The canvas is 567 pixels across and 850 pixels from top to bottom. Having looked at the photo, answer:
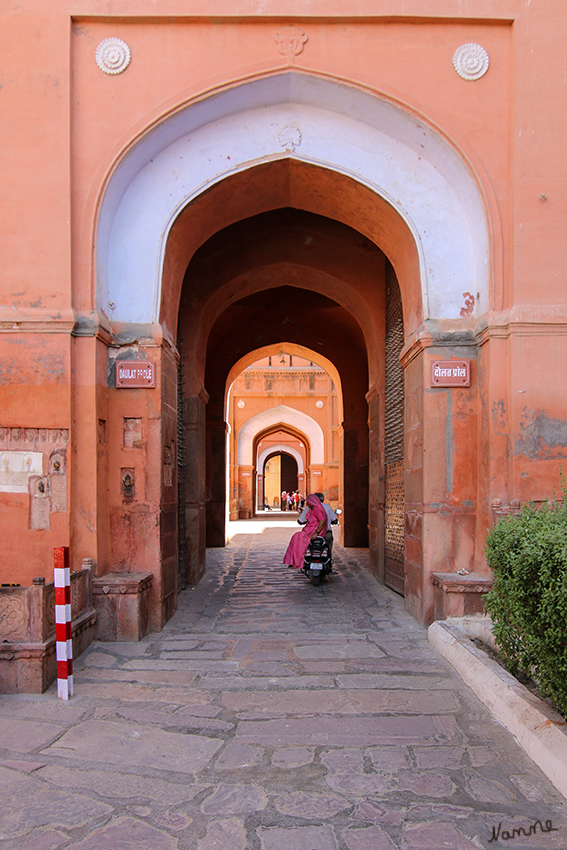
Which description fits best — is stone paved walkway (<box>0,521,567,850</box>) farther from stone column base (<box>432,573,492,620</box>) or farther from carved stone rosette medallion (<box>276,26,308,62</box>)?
carved stone rosette medallion (<box>276,26,308,62</box>)

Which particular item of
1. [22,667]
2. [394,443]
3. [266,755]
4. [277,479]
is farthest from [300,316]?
[277,479]

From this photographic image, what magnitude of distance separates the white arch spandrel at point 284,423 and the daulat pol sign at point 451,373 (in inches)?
721

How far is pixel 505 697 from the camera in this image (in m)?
3.66

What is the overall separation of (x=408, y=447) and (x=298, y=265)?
400cm

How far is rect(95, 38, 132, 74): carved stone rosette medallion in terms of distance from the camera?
5727 mm

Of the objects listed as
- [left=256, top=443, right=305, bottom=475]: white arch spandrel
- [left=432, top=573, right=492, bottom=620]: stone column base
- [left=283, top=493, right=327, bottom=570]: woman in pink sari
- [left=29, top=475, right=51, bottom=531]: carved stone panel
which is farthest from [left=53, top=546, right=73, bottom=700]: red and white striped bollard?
[left=256, top=443, right=305, bottom=475]: white arch spandrel

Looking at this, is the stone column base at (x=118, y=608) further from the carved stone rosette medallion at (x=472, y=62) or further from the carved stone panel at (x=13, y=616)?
the carved stone rosette medallion at (x=472, y=62)

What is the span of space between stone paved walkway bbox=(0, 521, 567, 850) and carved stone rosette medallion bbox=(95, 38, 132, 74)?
519cm

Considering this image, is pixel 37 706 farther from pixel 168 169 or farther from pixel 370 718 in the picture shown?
pixel 168 169

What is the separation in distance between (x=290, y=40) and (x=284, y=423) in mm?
19200

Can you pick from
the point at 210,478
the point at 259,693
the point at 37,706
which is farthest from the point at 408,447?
the point at 210,478

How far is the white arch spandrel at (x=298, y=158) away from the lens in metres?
5.93

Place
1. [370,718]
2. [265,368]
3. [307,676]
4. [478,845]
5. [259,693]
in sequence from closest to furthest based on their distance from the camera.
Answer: [478,845] < [370,718] < [259,693] < [307,676] < [265,368]

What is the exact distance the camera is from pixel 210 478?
43.7 ft
